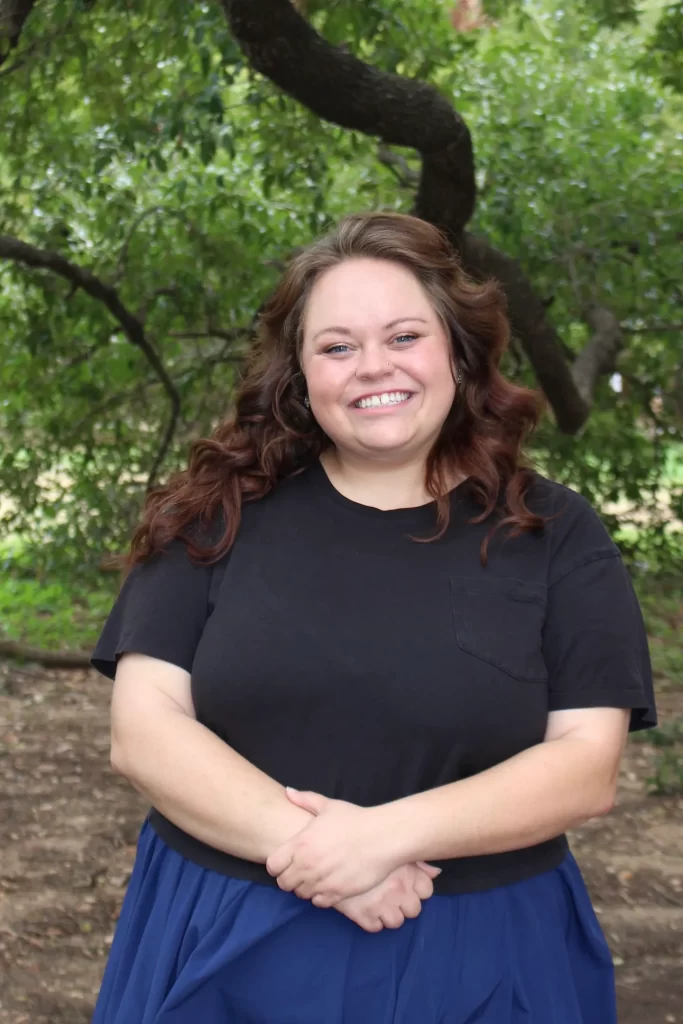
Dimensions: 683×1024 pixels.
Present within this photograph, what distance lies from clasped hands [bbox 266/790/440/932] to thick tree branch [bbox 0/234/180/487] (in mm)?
4634

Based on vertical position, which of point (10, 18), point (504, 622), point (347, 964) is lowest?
point (347, 964)

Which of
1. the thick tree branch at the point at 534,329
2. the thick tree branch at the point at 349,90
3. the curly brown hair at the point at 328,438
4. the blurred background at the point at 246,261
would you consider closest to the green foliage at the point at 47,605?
the blurred background at the point at 246,261

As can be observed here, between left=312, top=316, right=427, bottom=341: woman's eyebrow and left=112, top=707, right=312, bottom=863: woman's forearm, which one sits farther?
left=312, top=316, right=427, bottom=341: woman's eyebrow

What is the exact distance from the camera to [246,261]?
6.71 m

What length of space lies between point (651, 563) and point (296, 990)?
721 centimetres

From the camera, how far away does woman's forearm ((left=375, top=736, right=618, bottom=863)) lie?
176 centimetres

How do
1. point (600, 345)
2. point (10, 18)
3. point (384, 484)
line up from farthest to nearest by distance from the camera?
point (600, 345)
point (10, 18)
point (384, 484)

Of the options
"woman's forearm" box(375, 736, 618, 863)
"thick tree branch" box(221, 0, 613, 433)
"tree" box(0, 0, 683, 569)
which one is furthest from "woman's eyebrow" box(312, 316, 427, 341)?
"tree" box(0, 0, 683, 569)

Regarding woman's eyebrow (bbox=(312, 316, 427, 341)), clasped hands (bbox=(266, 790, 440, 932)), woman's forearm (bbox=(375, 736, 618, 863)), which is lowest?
clasped hands (bbox=(266, 790, 440, 932))

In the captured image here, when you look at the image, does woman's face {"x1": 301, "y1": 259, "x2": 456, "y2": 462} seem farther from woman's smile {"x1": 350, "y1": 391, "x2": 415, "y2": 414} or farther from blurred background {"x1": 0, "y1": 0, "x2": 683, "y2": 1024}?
blurred background {"x1": 0, "y1": 0, "x2": 683, "y2": 1024}

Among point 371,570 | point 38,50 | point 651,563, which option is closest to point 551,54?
point 651,563

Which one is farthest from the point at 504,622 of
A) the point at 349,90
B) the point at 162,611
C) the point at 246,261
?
the point at 246,261

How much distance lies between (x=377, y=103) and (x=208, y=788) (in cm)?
340

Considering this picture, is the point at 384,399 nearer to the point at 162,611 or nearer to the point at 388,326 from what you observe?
the point at 388,326
